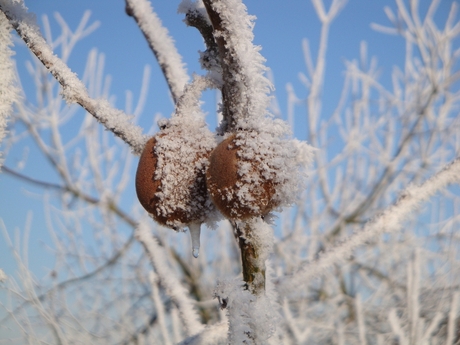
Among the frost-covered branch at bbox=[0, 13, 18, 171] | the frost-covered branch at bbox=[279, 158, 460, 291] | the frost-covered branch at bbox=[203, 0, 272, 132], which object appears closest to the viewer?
the frost-covered branch at bbox=[203, 0, 272, 132]

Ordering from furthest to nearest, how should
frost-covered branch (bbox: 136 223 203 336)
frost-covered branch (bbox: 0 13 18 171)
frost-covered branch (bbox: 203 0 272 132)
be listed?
frost-covered branch (bbox: 136 223 203 336)
frost-covered branch (bbox: 0 13 18 171)
frost-covered branch (bbox: 203 0 272 132)

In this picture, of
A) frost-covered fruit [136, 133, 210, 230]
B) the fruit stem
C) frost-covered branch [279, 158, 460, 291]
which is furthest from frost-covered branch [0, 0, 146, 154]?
frost-covered branch [279, 158, 460, 291]

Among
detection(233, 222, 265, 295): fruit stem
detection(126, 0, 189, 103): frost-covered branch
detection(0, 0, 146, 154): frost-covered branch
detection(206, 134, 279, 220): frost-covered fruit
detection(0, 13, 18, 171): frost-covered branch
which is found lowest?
detection(233, 222, 265, 295): fruit stem

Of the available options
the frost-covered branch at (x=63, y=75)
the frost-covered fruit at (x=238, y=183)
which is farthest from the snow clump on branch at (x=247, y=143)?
the frost-covered branch at (x=63, y=75)

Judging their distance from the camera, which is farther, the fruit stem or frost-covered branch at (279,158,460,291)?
frost-covered branch at (279,158,460,291)

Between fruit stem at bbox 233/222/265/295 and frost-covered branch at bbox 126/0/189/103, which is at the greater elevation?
frost-covered branch at bbox 126/0/189/103

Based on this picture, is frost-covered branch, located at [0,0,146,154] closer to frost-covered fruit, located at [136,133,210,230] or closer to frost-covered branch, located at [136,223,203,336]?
frost-covered fruit, located at [136,133,210,230]

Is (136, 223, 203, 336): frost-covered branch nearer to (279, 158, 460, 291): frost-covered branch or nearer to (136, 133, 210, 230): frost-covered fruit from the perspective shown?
(279, 158, 460, 291): frost-covered branch
